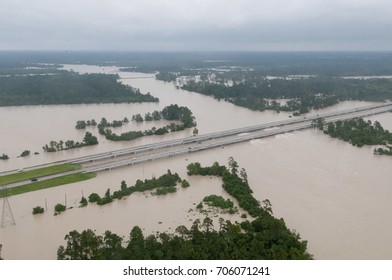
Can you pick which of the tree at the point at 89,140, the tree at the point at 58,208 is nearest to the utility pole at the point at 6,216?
the tree at the point at 58,208

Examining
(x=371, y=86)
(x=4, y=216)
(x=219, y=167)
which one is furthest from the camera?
(x=371, y=86)

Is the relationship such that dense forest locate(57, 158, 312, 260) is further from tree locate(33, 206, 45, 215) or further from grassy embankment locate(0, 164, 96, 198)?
grassy embankment locate(0, 164, 96, 198)

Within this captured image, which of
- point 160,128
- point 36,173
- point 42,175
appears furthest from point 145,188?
point 160,128

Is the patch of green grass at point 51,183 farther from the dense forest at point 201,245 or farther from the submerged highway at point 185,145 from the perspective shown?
the dense forest at point 201,245

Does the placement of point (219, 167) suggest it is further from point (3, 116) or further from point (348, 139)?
point (3, 116)

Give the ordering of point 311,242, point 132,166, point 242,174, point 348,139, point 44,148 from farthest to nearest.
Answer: point 348,139, point 44,148, point 132,166, point 242,174, point 311,242

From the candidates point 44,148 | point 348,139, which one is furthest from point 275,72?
point 44,148

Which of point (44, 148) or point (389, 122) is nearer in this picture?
point (44, 148)
